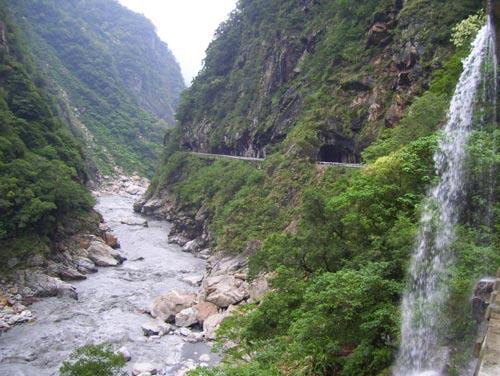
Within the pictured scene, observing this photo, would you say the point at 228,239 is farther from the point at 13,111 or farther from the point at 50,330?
the point at 13,111

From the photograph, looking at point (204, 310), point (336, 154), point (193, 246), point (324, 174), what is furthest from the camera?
point (193, 246)

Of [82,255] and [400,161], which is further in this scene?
[82,255]

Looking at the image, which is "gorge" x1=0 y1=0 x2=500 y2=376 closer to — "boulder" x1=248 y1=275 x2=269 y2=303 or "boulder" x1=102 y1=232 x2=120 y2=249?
"boulder" x1=248 y1=275 x2=269 y2=303

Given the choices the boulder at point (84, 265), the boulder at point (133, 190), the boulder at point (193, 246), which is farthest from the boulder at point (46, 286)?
the boulder at point (133, 190)

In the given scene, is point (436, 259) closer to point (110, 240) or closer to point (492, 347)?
point (492, 347)

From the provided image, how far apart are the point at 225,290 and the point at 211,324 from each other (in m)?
3.61

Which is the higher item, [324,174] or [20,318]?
[324,174]

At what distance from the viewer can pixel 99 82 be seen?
13538cm

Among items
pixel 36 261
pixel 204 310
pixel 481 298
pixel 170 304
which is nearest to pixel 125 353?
pixel 204 310

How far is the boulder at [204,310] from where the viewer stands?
27750 millimetres

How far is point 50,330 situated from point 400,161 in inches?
818

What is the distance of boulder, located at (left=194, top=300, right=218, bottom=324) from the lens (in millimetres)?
27750

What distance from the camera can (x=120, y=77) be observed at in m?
157

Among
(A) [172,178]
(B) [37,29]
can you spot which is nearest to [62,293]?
(A) [172,178]
